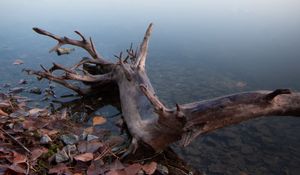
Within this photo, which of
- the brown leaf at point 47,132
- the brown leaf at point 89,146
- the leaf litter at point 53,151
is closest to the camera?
the leaf litter at point 53,151

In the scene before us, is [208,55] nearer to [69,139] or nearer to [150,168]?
[69,139]

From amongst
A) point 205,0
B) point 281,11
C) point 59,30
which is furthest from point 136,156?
point 205,0

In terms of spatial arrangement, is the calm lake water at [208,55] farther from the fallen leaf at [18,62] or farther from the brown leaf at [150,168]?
the brown leaf at [150,168]

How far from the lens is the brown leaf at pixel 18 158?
329 cm

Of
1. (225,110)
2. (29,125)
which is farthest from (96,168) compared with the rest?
(225,110)

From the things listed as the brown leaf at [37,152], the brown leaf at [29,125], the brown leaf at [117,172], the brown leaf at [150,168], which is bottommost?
the brown leaf at [150,168]

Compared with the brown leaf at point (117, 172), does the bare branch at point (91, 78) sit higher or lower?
higher

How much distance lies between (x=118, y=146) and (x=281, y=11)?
56.4 feet

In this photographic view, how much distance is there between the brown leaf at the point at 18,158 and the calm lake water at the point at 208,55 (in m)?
2.10

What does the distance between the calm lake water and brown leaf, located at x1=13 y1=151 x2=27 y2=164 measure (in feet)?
6.89

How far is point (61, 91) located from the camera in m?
6.98

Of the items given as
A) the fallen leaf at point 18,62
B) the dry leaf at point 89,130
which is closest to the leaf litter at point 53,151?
the dry leaf at point 89,130

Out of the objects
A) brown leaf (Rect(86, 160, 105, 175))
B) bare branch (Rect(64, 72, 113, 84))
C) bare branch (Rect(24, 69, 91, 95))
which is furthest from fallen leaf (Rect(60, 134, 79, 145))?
bare branch (Rect(24, 69, 91, 95))

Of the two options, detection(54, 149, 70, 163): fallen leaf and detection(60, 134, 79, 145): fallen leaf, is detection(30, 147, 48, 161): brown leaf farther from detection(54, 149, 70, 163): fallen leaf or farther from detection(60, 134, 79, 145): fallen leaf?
detection(60, 134, 79, 145): fallen leaf
